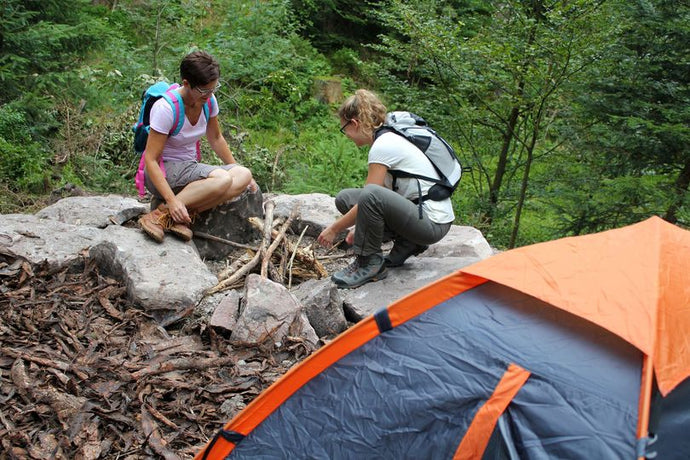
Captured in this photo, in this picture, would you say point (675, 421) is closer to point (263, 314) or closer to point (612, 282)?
point (612, 282)

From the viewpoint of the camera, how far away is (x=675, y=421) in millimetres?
1909

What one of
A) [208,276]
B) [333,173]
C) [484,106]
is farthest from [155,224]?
[484,106]

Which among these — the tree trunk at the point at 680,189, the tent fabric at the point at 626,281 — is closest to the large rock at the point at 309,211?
the tent fabric at the point at 626,281

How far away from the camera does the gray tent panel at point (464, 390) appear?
181cm

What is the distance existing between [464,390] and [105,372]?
1.82 metres

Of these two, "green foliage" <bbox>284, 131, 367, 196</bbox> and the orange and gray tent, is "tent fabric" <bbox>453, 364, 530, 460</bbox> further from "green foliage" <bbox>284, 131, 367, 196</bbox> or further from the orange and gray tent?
"green foliage" <bbox>284, 131, 367, 196</bbox>

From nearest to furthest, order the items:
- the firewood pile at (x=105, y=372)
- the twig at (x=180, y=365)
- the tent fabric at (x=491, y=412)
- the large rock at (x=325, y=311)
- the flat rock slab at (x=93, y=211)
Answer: the tent fabric at (x=491, y=412)
the firewood pile at (x=105, y=372)
the twig at (x=180, y=365)
the large rock at (x=325, y=311)
the flat rock slab at (x=93, y=211)

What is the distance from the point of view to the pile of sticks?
3988 millimetres

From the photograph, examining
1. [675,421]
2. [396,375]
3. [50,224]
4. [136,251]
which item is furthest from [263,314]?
[675,421]

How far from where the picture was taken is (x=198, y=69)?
3.46 m

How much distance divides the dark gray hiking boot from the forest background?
2.34m

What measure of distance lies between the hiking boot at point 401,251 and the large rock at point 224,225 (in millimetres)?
1126

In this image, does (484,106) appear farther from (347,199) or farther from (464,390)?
(464,390)

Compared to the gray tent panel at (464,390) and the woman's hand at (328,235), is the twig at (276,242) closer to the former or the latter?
the woman's hand at (328,235)
